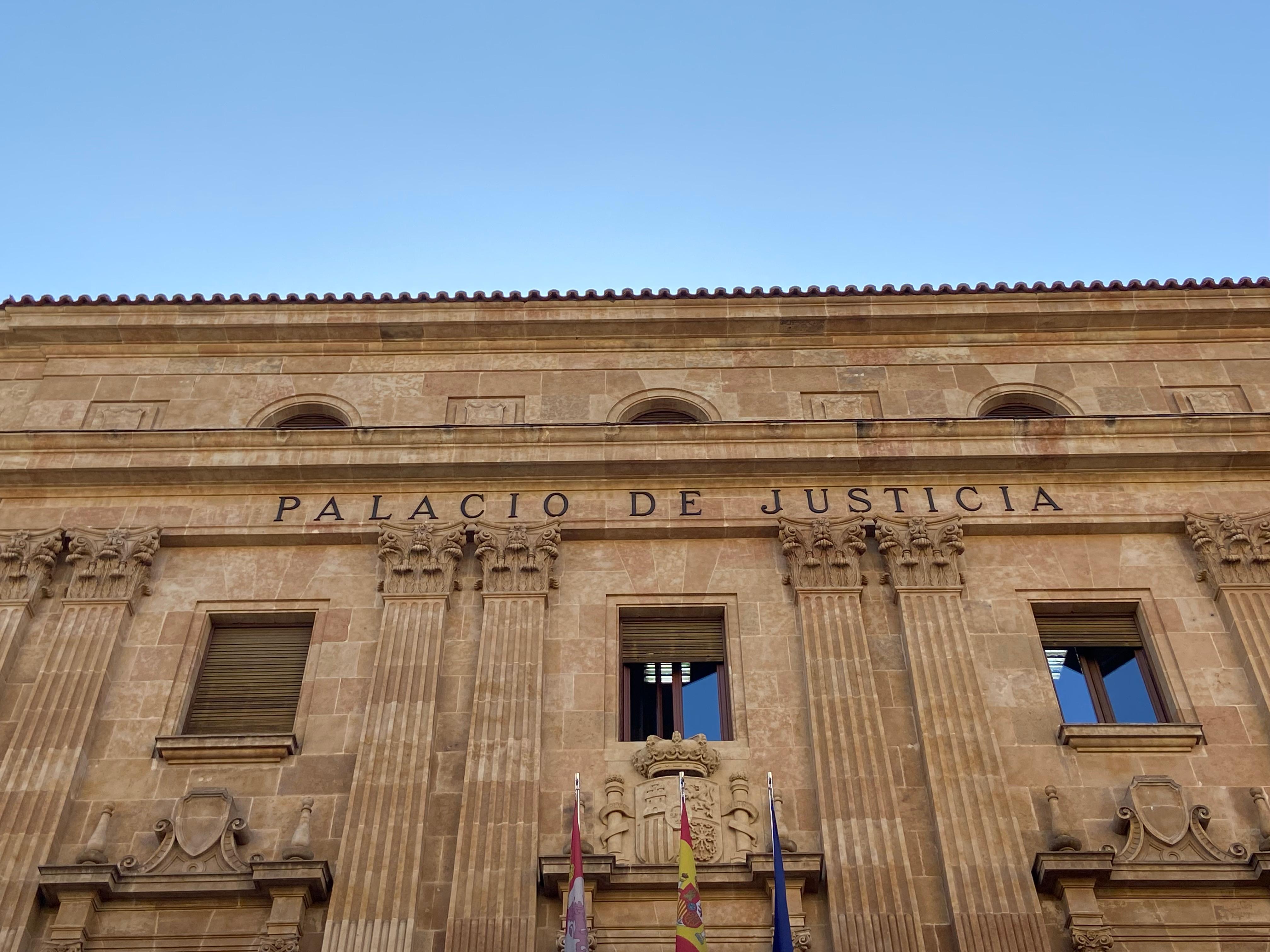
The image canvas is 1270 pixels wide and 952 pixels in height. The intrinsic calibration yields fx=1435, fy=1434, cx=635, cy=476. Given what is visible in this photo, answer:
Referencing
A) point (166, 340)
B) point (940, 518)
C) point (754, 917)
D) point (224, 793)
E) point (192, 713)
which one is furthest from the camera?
point (166, 340)

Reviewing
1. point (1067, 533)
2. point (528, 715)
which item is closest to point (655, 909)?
point (528, 715)

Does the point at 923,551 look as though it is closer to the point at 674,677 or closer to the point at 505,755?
the point at 674,677

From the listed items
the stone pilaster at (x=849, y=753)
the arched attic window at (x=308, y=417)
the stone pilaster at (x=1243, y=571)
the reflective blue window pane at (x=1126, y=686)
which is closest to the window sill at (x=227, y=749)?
the arched attic window at (x=308, y=417)

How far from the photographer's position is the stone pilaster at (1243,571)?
18.2 meters

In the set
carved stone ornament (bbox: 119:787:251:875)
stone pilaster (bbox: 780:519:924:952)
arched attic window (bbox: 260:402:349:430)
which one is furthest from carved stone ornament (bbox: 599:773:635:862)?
arched attic window (bbox: 260:402:349:430)

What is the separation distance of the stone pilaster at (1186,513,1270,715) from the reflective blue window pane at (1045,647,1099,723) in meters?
2.02

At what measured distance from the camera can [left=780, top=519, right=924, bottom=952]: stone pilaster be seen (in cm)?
1545

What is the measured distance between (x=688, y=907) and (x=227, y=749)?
20.8 feet

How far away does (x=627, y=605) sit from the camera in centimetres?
1930

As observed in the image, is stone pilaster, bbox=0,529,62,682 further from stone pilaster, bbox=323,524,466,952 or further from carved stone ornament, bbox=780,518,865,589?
carved stone ornament, bbox=780,518,865,589

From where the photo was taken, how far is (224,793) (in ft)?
55.4

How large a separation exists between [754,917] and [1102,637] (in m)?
6.48

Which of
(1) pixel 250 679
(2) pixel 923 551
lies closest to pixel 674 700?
(2) pixel 923 551

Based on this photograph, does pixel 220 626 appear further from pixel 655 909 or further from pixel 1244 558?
pixel 1244 558
